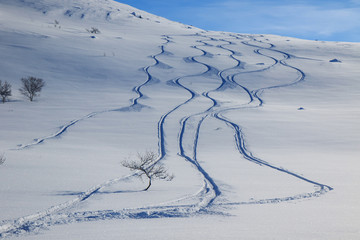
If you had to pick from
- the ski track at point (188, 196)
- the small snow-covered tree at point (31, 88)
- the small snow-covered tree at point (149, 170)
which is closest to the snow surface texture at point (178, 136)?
the ski track at point (188, 196)

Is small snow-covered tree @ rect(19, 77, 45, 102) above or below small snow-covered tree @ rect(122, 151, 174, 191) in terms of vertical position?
above

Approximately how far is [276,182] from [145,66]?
82.4ft

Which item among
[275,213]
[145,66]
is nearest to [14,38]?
[145,66]

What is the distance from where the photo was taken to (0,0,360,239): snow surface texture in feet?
21.7

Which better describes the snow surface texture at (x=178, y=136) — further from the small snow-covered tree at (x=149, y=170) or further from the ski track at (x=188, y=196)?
Result: the small snow-covered tree at (x=149, y=170)

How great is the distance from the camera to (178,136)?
17938mm

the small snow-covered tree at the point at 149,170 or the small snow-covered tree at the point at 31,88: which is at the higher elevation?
the small snow-covered tree at the point at 31,88

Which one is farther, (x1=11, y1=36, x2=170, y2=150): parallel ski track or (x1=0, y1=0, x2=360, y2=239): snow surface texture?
(x1=11, y1=36, x2=170, y2=150): parallel ski track

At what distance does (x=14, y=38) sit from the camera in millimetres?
36469

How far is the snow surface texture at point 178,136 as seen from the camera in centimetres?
661

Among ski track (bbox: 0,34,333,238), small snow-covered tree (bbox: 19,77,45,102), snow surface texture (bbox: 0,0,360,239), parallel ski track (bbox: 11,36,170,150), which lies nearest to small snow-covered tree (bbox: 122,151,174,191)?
snow surface texture (bbox: 0,0,360,239)

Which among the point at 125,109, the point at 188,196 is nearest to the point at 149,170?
the point at 188,196

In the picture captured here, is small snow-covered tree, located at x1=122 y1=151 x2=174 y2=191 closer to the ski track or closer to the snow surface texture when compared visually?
the snow surface texture

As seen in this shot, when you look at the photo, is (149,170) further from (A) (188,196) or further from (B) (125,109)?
(B) (125,109)
